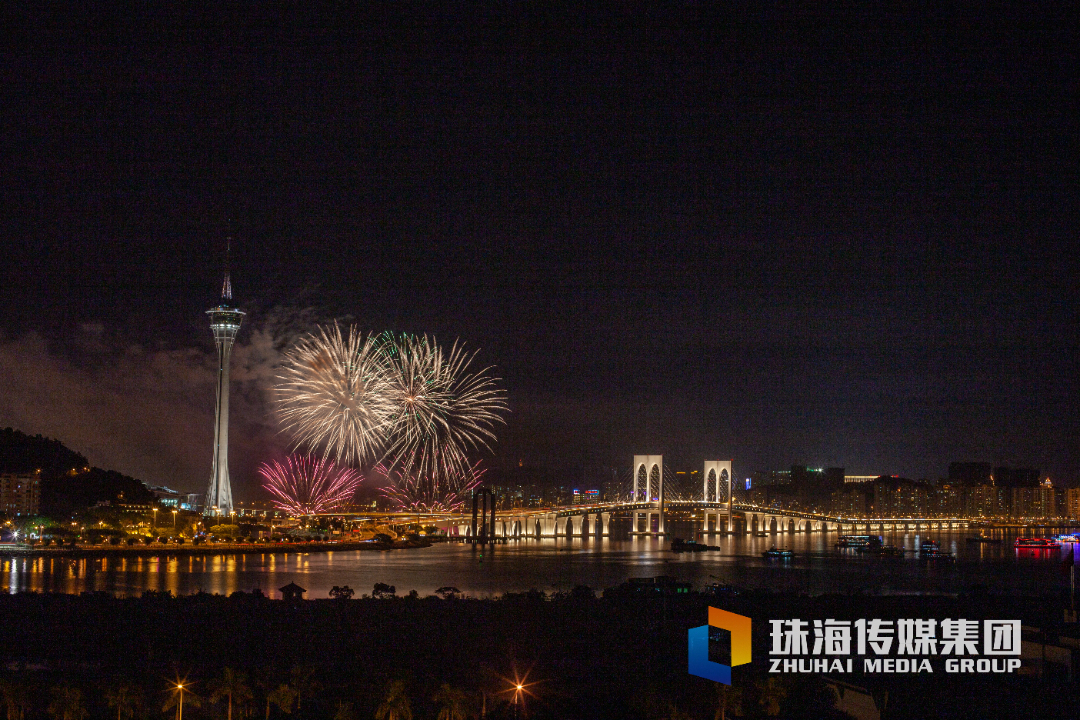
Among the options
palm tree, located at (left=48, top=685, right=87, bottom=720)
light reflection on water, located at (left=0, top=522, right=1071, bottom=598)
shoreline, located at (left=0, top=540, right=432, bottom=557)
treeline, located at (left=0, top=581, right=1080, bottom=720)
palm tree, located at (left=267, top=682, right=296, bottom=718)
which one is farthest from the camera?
shoreline, located at (left=0, top=540, right=432, bottom=557)

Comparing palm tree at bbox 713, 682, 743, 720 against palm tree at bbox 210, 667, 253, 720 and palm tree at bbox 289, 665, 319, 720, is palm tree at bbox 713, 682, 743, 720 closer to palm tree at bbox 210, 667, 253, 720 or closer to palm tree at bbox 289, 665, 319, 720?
palm tree at bbox 289, 665, 319, 720

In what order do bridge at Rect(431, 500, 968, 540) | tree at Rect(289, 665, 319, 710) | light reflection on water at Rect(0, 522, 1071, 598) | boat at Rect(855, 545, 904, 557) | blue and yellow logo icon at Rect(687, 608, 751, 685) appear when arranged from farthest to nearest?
bridge at Rect(431, 500, 968, 540) → boat at Rect(855, 545, 904, 557) → light reflection on water at Rect(0, 522, 1071, 598) → blue and yellow logo icon at Rect(687, 608, 751, 685) → tree at Rect(289, 665, 319, 710)

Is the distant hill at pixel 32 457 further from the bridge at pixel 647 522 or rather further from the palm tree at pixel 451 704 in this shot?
the palm tree at pixel 451 704

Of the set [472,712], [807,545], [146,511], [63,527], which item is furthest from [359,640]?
[807,545]

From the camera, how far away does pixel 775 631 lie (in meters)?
5.76

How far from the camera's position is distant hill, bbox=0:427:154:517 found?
31.3 m

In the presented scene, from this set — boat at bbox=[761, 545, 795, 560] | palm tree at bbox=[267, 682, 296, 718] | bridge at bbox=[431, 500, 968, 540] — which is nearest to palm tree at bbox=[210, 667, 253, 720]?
palm tree at bbox=[267, 682, 296, 718]

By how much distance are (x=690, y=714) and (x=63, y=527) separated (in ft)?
84.5

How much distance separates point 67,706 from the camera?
6.05 m

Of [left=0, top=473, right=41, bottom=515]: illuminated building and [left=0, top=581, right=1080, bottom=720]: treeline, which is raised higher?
[left=0, top=581, right=1080, bottom=720]: treeline

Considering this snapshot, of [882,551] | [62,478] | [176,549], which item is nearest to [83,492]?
[62,478]

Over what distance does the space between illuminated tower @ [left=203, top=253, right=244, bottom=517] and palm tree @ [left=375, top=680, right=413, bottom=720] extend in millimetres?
26227

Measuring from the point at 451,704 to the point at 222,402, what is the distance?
26.9 metres

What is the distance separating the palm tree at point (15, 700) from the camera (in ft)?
19.8
